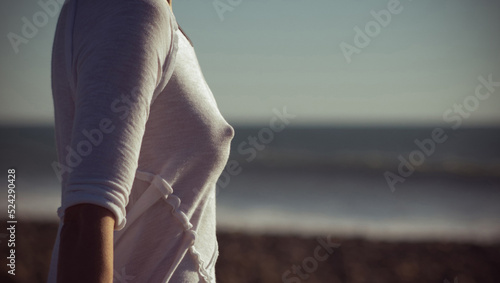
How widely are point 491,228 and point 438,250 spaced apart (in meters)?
2.68

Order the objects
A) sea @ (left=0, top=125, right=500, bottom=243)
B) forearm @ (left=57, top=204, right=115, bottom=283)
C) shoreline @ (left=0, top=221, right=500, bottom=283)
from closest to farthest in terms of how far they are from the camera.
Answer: forearm @ (left=57, top=204, right=115, bottom=283), shoreline @ (left=0, top=221, right=500, bottom=283), sea @ (left=0, top=125, right=500, bottom=243)

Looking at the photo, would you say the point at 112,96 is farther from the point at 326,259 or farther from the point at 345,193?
the point at 345,193

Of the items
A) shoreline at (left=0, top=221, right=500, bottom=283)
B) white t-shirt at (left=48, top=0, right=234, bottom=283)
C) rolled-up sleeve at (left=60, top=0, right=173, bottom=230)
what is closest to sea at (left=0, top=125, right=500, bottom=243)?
shoreline at (left=0, top=221, right=500, bottom=283)

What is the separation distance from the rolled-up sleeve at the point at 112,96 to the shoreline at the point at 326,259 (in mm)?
7591

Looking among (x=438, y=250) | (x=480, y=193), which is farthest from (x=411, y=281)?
(x=480, y=193)

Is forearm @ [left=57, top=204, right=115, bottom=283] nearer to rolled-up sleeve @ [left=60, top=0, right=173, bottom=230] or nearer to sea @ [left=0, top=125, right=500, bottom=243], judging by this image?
rolled-up sleeve @ [left=60, top=0, right=173, bottom=230]

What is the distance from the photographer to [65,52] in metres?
1.17

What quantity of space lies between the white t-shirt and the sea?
17.4 feet

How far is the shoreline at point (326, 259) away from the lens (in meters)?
8.70

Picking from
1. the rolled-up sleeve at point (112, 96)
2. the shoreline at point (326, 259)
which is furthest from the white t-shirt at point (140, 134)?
the shoreline at point (326, 259)

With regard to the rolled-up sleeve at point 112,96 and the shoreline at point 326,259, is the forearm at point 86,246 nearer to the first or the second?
the rolled-up sleeve at point 112,96

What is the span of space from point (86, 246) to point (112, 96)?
0.89 ft

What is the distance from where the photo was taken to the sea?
41.0 feet

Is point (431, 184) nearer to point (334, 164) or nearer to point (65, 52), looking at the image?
point (334, 164)
